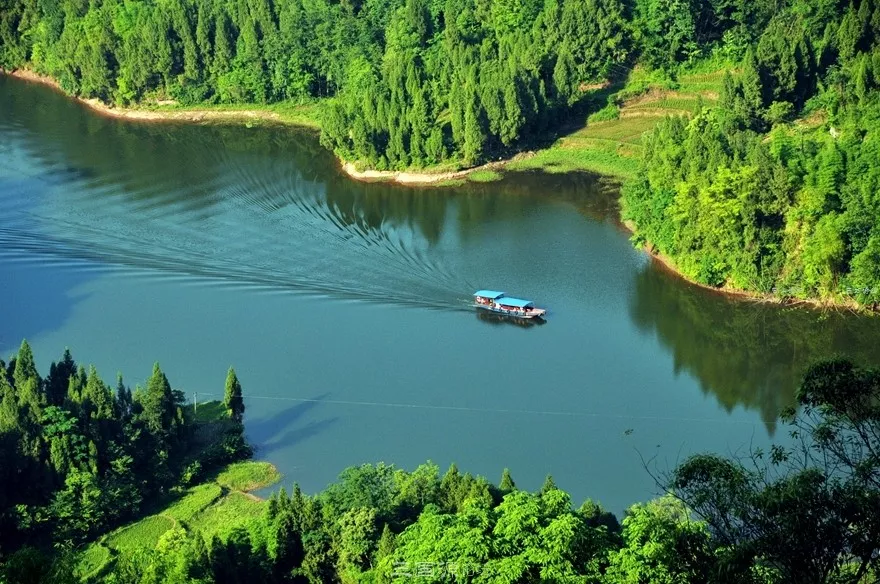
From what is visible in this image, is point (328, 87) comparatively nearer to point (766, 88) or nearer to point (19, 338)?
point (766, 88)

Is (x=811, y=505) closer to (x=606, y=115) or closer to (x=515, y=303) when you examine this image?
(x=515, y=303)

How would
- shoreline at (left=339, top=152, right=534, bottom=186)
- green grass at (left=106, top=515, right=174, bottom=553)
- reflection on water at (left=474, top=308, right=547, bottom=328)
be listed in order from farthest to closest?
1. shoreline at (left=339, top=152, right=534, bottom=186)
2. reflection on water at (left=474, top=308, right=547, bottom=328)
3. green grass at (left=106, top=515, right=174, bottom=553)

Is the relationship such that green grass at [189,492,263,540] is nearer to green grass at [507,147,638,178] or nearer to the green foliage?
the green foliage

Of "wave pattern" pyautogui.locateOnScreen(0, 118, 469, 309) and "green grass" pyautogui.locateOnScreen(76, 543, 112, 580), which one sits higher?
"wave pattern" pyautogui.locateOnScreen(0, 118, 469, 309)

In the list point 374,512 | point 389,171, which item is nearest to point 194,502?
point 374,512

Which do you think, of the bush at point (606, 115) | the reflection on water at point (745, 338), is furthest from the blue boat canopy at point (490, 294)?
the bush at point (606, 115)

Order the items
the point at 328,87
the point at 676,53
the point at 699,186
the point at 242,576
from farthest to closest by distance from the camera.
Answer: the point at 328,87
the point at 676,53
the point at 699,186
the point at 242,576

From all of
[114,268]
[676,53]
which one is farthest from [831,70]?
[114,268]

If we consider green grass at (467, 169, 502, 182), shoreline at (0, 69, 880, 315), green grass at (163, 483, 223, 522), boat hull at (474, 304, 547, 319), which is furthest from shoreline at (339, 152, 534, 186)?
green grass at (163, 483, 223, 522)
